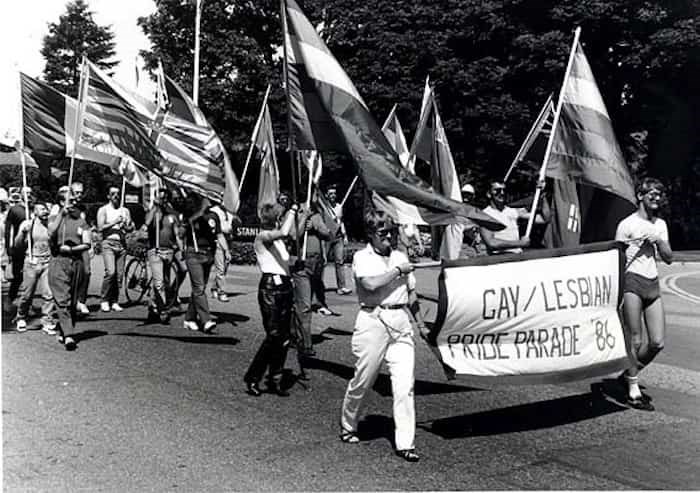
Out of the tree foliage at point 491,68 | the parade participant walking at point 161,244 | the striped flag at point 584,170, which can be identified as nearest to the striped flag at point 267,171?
the parade participant walking at point 161,244

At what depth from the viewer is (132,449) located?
5.98m

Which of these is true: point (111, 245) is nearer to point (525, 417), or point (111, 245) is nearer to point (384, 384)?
point (384, 384)

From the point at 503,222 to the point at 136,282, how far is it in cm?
828

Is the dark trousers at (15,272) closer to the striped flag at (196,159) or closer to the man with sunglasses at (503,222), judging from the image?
the striped flag at (196,159)

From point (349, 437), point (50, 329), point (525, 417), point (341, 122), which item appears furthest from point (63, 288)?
point (525, 417)

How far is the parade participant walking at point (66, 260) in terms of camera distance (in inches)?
382

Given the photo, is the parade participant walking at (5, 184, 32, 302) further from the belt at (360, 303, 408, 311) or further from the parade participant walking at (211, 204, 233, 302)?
the belt at (360, 303, 408, 311)

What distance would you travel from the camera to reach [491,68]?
35.5 m

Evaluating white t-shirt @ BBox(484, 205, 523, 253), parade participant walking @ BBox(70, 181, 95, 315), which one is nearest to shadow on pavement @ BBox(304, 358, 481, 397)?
white t-shirt @ BBox(484, 205, 523, 253)

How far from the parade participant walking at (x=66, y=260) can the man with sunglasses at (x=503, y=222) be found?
4682 millimetres

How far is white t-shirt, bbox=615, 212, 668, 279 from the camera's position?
7.39 metres

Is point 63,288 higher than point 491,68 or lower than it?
lower

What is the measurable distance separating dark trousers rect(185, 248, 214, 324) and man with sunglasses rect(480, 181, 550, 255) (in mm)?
4024

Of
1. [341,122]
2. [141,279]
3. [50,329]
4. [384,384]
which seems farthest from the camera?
[141,279]
